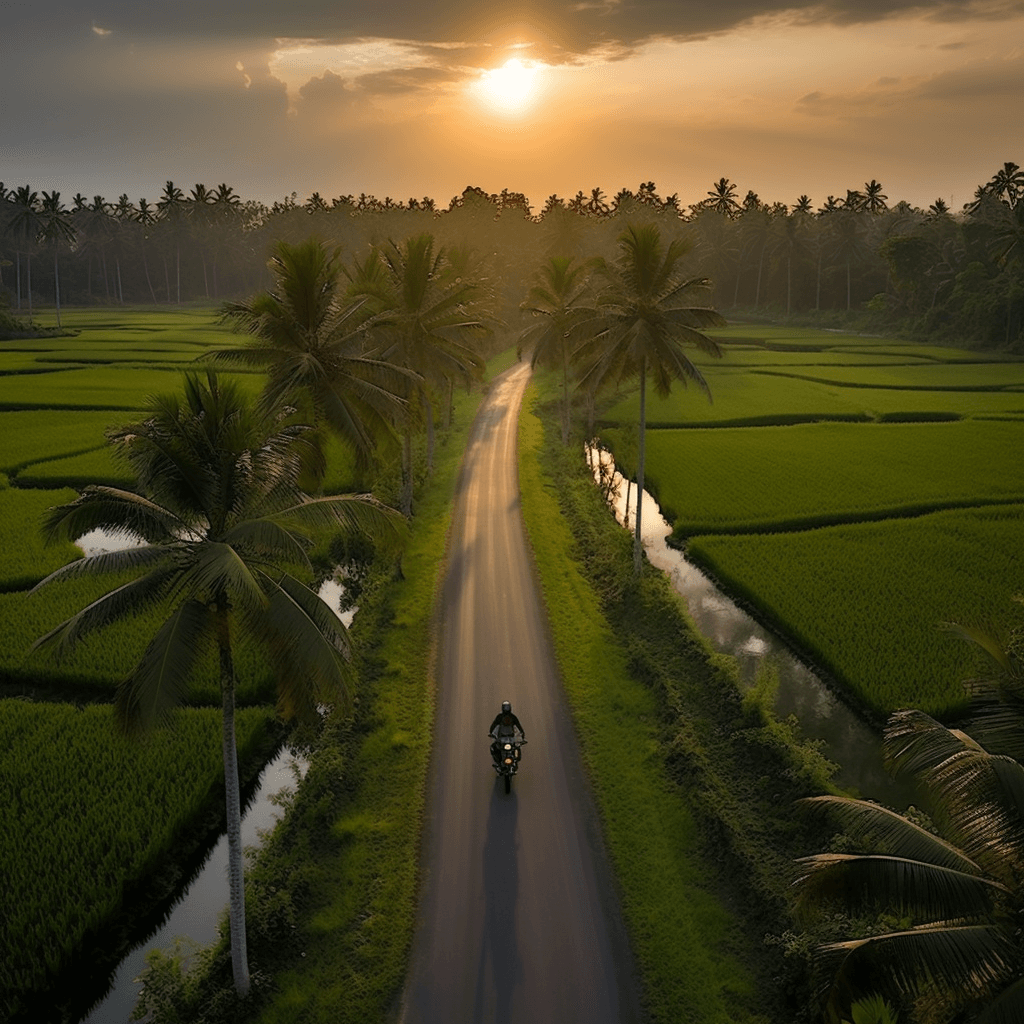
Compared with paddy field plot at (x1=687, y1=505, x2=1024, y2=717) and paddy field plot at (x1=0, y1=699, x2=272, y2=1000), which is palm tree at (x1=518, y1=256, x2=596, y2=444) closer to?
paddy field plot at (x1=687, y1=505, x2=1024, y2=717)

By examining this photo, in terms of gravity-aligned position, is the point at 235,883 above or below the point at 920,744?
below

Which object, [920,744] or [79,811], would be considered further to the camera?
[79,811]

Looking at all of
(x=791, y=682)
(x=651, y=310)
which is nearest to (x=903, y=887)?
(x=791, y=682)

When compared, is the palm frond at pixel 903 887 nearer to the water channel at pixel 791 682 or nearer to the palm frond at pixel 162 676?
the palm frond at pixel 162 676

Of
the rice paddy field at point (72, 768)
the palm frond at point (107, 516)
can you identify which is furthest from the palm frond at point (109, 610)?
the rice paddy field at point (72, 768)

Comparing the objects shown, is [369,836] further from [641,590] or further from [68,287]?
[68,287]

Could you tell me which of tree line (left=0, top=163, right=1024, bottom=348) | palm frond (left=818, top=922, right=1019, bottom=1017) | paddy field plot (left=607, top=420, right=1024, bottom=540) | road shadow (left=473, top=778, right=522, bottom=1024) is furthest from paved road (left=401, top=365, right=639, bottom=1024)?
tree line (left=0, top=163, right=1024, bottom=348)

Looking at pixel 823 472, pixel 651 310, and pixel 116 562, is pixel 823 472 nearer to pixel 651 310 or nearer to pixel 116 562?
pixel 651 310
